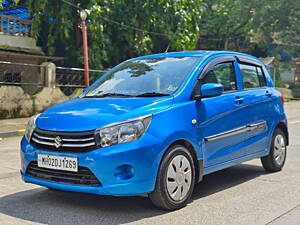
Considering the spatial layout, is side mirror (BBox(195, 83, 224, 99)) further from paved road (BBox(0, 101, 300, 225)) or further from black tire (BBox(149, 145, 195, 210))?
paved road (BBox(0, 101, 300, 225))

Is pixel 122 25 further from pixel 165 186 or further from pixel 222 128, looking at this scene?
pixel 165 186

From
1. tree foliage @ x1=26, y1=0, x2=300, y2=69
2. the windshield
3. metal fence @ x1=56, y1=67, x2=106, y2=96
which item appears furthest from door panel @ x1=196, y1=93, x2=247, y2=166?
tree foliage @ x1=26, y1=0, x2=300, y2=69

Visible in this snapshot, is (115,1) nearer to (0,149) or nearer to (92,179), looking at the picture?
(0,149)

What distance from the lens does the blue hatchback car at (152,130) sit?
13.4 feet

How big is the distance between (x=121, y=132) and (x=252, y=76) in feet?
9.11

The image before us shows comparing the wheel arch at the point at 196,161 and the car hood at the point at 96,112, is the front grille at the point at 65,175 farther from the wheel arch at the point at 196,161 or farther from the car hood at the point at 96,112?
the wheel arch at the point at 196,161

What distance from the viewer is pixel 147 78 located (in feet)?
16.9

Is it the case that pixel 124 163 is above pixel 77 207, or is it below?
above

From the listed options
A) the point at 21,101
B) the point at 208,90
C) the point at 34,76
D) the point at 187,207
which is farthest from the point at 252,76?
the point at 34,76

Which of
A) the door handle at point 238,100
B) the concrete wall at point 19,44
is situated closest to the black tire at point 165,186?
the door handle at point 238,100

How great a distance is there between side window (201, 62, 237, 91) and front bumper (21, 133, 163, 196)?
1.41m

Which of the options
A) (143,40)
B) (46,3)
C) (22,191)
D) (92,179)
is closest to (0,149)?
(22,191)

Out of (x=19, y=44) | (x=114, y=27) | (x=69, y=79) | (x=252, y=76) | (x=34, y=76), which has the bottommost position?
(x=69, y=79)

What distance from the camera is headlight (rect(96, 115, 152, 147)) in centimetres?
406
